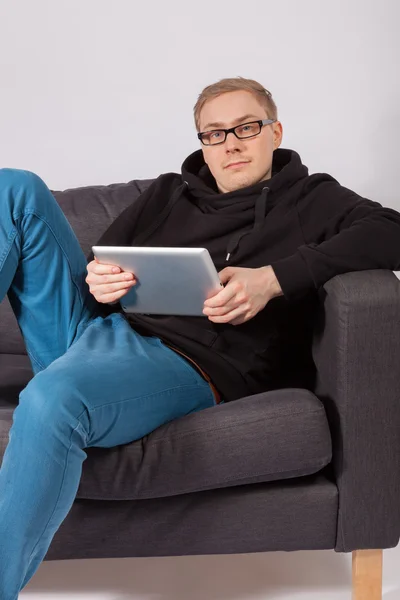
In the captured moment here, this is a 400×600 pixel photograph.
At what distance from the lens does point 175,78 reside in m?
3.01

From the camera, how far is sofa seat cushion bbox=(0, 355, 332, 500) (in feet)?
6.08

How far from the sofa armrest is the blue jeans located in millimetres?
323

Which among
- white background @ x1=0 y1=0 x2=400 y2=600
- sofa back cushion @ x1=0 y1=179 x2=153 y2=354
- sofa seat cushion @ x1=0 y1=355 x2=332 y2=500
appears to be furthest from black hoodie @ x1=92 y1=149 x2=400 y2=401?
white background @ x1=0 y1=0 x2=400 y2=600

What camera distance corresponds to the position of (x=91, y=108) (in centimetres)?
304

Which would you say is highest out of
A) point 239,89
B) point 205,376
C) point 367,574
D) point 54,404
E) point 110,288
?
point 239,89

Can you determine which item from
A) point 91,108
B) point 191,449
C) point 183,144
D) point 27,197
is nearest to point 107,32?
point 91,108

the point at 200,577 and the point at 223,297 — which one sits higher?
the point at 223,297

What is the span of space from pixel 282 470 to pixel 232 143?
0.84m

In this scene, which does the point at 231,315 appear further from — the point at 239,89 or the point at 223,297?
the point at 239,89

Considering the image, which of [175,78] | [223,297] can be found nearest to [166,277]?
[223,297]

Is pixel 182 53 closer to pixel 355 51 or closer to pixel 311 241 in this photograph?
pixel 355 51

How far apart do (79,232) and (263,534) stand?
3.72ft

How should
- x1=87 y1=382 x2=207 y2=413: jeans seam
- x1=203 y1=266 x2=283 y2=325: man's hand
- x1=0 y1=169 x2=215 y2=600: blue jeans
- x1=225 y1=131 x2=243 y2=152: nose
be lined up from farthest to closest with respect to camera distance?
1. x1=225 y1=131 x2=243 y2=152: nose
2. x1=203 y1=266 x2=283 y2=325: man's hand
3. x1=87 y1=382 x2=207 y2=413: jeans seam
4. x1=0 y1=169 x2=215 y2=600: blue jeans

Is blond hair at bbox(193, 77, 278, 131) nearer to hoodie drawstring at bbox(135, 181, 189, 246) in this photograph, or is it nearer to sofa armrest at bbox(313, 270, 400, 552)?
hoodie drawstring at bbox(135, 181, 189, 246)
